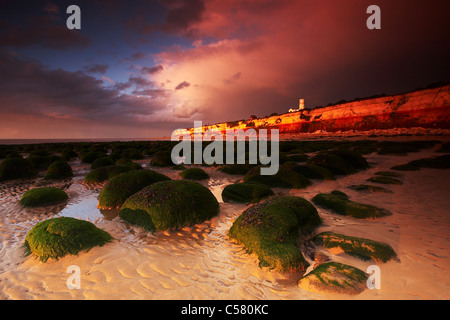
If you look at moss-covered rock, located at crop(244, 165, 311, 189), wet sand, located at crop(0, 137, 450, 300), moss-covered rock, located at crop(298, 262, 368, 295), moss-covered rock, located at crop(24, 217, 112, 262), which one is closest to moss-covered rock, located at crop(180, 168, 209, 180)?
moss-covered rock, located at crop(244, 165, 311, 189)

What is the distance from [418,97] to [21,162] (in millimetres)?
50009

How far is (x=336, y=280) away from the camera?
2.60 meters

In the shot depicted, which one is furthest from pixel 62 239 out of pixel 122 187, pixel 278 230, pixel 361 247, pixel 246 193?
pixel 361 247

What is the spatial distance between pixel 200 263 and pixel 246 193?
3773mm

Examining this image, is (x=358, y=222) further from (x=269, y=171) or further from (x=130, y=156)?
(x=130, y=156)

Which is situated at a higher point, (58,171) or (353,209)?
(58,171)

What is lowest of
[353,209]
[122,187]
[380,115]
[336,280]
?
[336,280]

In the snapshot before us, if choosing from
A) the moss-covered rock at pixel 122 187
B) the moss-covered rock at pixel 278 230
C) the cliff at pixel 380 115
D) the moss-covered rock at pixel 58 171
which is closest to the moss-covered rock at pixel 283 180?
the moss-covered rock at pixel 278 230

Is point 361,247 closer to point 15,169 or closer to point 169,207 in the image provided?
point 169,207

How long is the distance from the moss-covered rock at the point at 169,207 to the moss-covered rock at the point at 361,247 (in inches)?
113

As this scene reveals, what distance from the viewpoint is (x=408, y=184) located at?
8.16 m
